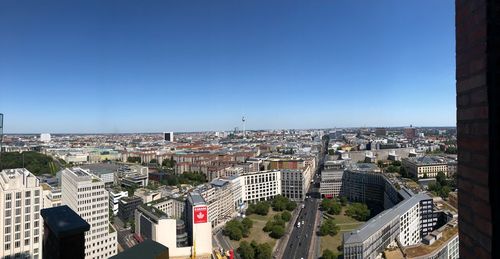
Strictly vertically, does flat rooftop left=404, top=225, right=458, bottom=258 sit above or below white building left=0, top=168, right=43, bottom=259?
below

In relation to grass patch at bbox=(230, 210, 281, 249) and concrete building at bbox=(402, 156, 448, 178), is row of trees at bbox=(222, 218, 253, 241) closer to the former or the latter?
grass patch at bbox=(230, 210, 281, 249)

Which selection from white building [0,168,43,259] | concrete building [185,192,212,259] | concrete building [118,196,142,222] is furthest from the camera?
concrete building [118,196,142,222]

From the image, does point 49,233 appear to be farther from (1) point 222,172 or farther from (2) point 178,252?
(1) point 222,172

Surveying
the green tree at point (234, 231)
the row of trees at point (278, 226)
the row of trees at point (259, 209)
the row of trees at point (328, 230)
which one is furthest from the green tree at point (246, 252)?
the row of trees at point (259, 209)

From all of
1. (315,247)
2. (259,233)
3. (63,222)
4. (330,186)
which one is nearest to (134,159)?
(330,186)

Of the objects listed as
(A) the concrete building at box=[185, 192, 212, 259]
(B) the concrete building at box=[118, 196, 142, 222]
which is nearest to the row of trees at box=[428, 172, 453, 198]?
(A) the concrete building at box=[185, 192, 212, 259]

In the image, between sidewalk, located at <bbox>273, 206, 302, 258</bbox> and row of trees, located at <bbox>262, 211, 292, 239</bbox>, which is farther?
row of trees, located at <bbox>262, 211, 292, 239</bbox>

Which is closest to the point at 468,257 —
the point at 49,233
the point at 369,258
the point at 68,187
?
the point at 49,233
